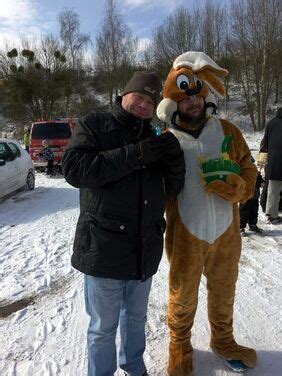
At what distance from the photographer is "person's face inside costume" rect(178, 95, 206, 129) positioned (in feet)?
8.11

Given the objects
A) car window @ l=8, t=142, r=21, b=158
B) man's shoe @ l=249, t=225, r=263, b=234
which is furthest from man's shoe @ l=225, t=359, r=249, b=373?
car window @ l=8, t=142, r=21, b=158

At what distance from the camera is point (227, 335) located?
2.70 meters

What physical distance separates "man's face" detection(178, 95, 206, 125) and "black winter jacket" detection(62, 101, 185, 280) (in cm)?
39

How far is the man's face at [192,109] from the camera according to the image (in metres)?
2.47

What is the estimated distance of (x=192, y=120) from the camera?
98.7 inches

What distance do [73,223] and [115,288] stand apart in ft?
15.2

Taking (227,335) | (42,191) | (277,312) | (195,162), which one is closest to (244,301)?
(277,312)

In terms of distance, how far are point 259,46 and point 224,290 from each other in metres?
23.7

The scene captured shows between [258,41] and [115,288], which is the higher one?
[258,41]

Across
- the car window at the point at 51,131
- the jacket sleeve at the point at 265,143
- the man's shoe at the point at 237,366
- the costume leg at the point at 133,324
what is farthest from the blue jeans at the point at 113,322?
the car window at the point at 51,131

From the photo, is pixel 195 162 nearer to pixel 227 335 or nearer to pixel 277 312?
pixel 227 335

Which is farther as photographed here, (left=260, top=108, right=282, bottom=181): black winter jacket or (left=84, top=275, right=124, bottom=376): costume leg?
(left=260, top=108, right=282, bottom=181): black winter jacket

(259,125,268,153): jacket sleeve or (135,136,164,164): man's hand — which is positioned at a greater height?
(135,136,164,164): man's hand

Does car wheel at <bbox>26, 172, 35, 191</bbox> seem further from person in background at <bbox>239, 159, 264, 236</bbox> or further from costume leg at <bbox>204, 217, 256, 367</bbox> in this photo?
costume leg at <bbox>204, 217, 256, 367</bbox>
